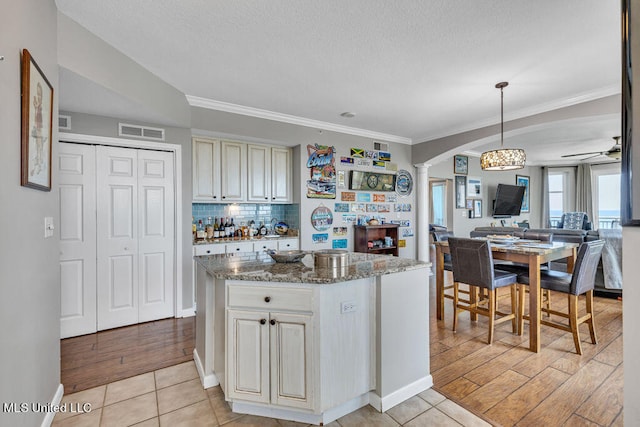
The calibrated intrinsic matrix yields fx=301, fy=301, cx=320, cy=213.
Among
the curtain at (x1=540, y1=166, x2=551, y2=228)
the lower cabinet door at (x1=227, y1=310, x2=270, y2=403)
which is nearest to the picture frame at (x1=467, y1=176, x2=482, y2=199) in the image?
the curtain at (x1=540, y1=166, x2=551, y2=228)

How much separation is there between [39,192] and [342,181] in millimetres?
3628

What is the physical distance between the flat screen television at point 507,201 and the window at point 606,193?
272 centimetres

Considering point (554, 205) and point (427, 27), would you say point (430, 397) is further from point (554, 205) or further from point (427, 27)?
point (554, 205)

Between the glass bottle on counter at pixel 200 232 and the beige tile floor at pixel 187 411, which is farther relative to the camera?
the glass bottle on counter at pixel 200 232

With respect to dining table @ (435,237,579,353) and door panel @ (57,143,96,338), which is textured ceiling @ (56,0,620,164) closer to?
door panel @ (57,143,96,338)

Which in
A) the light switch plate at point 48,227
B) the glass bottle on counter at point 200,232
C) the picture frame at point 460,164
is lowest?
the glass bottle on counter at point 200,232

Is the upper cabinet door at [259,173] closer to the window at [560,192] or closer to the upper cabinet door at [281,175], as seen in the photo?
the upper cabinet door at [281,175]

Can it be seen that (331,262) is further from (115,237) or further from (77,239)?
(77,239)

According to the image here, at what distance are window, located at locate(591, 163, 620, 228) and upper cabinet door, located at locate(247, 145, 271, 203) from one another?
9601 millimetres

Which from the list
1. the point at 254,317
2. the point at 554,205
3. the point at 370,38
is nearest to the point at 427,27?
the point at 370,38

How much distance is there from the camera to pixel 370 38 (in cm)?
234

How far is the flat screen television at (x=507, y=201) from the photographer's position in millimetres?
7539

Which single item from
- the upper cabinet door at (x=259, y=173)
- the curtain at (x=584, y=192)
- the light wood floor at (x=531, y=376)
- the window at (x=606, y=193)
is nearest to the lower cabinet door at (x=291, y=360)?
the light wood floor at (x=531, y=376)

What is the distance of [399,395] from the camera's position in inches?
77.0
